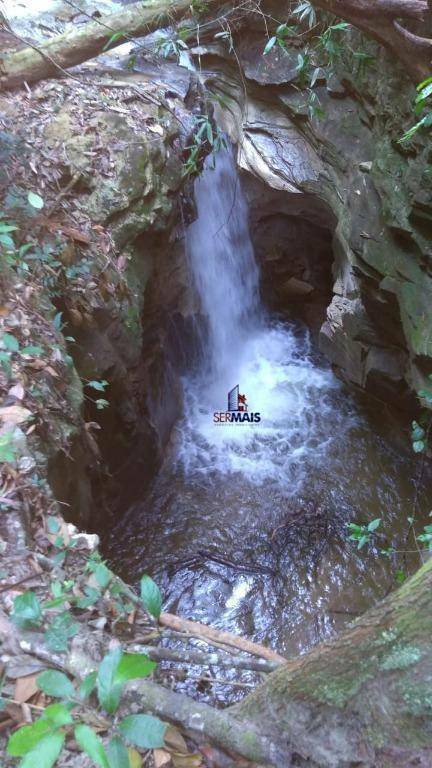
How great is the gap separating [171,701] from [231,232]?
6330 mm

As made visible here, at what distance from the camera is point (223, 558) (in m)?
4.41

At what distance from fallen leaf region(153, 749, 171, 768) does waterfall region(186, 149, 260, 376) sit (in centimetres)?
558

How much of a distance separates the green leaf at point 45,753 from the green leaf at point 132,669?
0.16 metres

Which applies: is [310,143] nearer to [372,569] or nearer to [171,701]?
[372,569]

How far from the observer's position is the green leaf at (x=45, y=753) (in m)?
1.01

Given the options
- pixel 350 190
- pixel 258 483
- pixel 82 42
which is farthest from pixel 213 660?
pixel 82 42

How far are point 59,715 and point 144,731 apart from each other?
20cm

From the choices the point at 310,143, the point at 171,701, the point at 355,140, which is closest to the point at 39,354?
the point at 171,701

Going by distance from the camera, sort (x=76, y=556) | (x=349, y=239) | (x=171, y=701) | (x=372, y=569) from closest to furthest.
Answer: (x=171, y=701), (x=76, y=556), (x=372, y=569), (x=349, y=239)

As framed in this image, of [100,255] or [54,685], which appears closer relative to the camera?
[54,685]

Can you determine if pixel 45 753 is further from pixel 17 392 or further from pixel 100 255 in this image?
pixel 100 255

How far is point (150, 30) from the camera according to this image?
5258 millimetres

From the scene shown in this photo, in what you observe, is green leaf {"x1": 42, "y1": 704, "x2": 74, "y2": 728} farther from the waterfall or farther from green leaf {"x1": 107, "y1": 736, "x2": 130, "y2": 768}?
the waterfall

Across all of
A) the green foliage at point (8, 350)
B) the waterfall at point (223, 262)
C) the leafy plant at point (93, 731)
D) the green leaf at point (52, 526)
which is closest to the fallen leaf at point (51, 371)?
the green foliage at point (8, 350)
